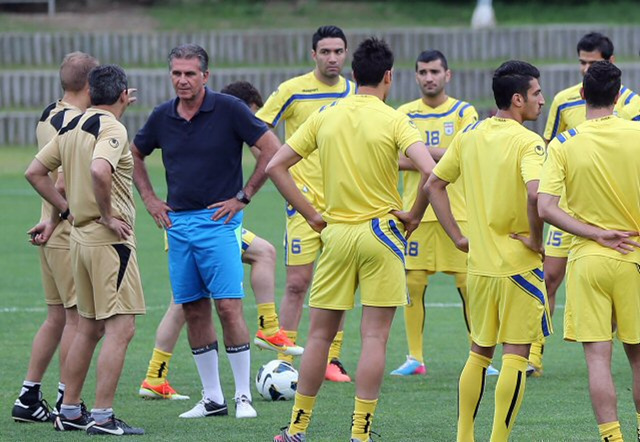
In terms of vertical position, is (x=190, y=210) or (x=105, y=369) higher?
(x=190, y=210)

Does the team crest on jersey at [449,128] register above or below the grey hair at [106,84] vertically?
below

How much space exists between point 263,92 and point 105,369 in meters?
18.8

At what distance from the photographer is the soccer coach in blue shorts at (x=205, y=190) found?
7.88m

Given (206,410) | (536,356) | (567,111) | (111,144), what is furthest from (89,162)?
(567,111)

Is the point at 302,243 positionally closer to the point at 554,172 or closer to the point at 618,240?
the point at 554,172

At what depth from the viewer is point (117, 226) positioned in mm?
7434

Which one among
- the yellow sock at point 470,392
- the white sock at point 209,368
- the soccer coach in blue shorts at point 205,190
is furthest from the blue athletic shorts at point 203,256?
the yellow sock at point 470,392

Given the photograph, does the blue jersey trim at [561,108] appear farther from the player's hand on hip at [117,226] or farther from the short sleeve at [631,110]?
the player's hand on hip at [117,226]

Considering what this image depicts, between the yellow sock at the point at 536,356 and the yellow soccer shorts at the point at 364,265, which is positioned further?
the yellow sock at the point at 536,356

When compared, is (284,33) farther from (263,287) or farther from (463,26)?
(263,287)

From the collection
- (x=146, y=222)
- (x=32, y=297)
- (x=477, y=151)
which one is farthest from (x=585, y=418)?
(x=146, y=222)

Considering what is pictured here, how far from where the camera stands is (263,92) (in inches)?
1022

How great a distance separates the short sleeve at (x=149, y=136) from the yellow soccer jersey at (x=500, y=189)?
221cm

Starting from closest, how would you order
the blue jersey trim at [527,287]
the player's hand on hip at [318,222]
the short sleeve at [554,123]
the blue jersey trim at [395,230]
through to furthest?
the blue jersey trim at [527,287] < the blue jersey trim at [395,230] < the player's hand on hip at [318,222] < the short sleeve at [554,123]
